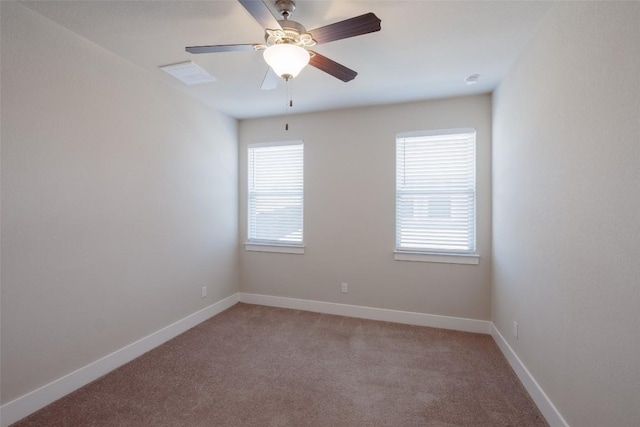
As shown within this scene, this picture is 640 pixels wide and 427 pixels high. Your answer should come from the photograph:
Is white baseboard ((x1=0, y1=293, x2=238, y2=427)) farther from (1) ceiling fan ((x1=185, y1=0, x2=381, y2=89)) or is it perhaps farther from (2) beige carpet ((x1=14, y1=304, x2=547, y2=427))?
(1) ceiling fan ((x1=185, y1=0, x2=381, y2=89))

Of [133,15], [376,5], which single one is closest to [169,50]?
[133,15]

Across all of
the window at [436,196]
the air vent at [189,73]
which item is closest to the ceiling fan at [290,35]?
the air vent at [189,73]

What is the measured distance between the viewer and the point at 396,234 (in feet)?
11.2

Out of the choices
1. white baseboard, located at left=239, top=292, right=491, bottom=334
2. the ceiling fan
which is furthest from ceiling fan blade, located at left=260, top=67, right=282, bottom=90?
white baseboard, located at left=239, top=292, right=491, bottom=334

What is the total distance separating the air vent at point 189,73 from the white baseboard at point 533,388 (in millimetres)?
3583

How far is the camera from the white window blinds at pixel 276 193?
3852 mm

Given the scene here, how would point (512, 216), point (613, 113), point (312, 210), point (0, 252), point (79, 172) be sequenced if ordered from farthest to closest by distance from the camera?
point (312, 210) → point (512, 216) → point (79, 172) → point (0, 252) → point (613, 113)

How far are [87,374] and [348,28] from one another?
301cm

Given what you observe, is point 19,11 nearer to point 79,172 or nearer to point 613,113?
point 79,172

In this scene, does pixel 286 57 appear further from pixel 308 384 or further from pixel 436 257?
pixel 436 257

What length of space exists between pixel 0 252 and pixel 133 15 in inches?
66.4

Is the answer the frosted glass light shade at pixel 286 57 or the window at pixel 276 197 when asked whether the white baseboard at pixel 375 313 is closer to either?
the window at pixel 276 197

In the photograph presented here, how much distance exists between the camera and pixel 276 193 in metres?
3.96

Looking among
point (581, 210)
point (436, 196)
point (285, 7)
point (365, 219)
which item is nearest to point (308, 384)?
point (365, 219)
